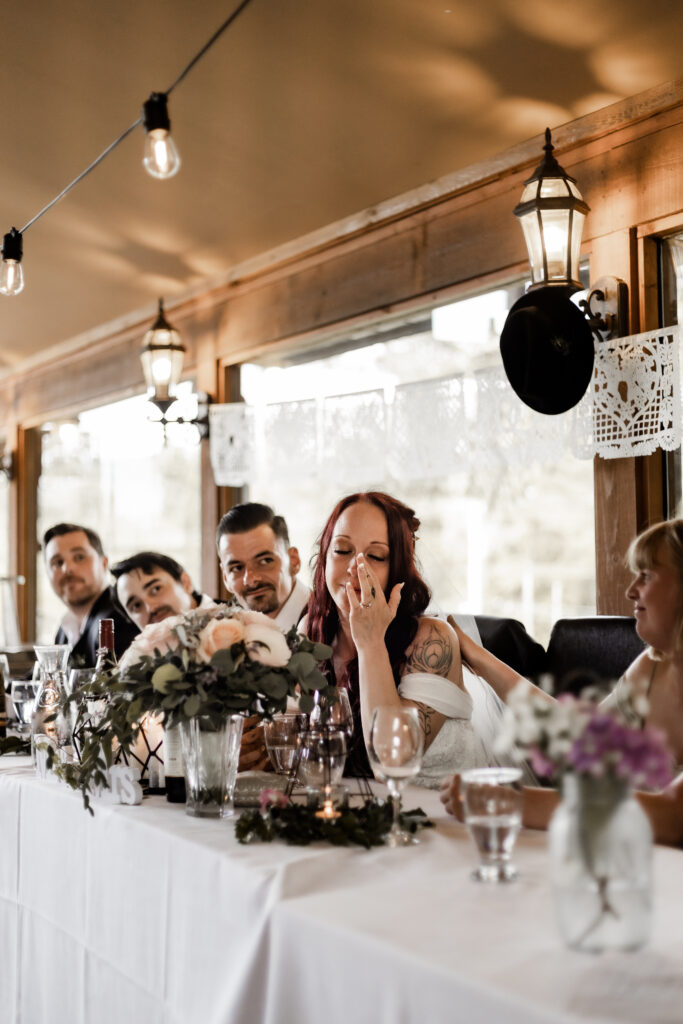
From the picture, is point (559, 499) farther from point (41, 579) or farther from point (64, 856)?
point (41, 579)

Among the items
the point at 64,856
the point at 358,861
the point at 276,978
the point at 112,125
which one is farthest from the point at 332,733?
the point at 112,125

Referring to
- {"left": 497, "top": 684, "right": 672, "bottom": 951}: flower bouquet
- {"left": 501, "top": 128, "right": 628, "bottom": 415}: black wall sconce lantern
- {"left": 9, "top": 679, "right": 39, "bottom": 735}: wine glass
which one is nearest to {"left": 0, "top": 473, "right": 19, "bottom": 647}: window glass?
{"left": 501, "top": 128, "right": 628, "bottom": 415}: black wall sconce lantern

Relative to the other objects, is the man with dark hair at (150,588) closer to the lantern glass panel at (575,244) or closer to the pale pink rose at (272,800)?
the lantern glass panel at (575,244)

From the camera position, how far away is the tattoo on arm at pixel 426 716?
2135 millimetres

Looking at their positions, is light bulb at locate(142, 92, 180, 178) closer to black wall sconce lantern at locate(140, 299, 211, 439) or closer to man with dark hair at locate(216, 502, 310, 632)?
man with dark hair at locate(216, 502, 310, 632)

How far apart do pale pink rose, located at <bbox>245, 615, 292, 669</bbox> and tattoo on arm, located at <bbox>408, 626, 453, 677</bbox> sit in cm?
60

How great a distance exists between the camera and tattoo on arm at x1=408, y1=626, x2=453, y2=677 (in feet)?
7.36

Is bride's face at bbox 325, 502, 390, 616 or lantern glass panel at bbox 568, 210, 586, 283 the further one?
lantern glass panel at bbox 568, 210, 586, 283

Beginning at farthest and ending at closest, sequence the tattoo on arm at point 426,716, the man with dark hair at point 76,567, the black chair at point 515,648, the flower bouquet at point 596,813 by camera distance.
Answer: the man with dark hair at point 76,567 < the black chair at point 515,648 < the tattoo on arm at point 426,716 < the flower bouquet at point 596,813

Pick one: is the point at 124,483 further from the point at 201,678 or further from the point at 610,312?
the point at 201,678

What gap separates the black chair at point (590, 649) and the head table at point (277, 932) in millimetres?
1177

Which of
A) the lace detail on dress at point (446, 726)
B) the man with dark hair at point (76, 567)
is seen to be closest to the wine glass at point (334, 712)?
the lace detail on dress at point (446, 726)

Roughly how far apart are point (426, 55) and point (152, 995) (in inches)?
98.1

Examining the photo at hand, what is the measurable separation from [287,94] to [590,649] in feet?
6.31
